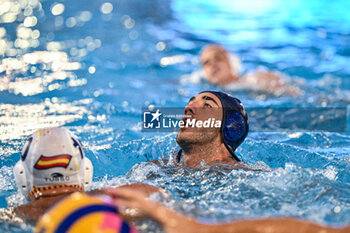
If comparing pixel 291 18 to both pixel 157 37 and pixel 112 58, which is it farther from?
pixel 112 58

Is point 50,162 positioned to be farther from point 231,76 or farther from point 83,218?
point 231,76

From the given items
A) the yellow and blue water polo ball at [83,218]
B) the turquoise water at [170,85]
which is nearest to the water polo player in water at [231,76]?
the turquoise water at [170,85]

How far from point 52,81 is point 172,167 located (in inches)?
167

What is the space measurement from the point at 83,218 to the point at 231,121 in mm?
2511

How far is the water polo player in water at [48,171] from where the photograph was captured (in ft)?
7.84

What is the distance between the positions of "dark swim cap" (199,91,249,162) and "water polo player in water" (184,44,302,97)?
374 cm

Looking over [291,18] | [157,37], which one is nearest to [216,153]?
[157,37]

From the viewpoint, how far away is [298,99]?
7020 mm

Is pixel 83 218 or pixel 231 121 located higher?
pixel 83 218

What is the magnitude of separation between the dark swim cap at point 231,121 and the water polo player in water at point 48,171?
1.51 meters

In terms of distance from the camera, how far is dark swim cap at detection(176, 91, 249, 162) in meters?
3.82

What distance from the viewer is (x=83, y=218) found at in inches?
57.9

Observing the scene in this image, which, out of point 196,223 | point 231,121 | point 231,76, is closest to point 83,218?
point 196,223

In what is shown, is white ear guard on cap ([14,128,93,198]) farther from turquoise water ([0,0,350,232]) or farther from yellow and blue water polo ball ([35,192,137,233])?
yellow and blue water polo ball ([35,192,137,233])
